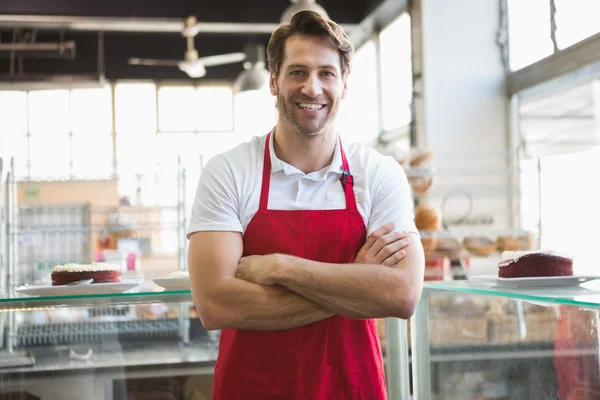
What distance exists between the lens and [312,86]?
1.56 m

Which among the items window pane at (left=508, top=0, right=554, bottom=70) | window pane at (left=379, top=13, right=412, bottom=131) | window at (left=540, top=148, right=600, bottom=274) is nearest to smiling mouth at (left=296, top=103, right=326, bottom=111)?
window at (left=540, top=148, right=600, bottom=274)

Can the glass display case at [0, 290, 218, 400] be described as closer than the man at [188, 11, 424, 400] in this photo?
No

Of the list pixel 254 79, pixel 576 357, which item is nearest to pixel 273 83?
pixel 576 357

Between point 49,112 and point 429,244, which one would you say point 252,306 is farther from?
point 49,112

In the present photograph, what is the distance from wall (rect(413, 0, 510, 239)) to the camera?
6.36m

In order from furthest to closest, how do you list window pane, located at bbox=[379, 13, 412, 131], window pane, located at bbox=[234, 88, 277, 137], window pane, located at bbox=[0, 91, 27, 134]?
window pane, located at bbox=[234, 88, 277, 137], window pane, located at bbox=[0, 91, 27, 134], window pane, located at bbox=[379, 13, 412, 131]

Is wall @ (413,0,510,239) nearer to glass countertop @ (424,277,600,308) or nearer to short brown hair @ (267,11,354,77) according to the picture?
glass countertop @ (424,277,600,308)

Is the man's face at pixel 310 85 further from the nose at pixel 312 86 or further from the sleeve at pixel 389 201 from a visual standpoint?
the sleeve at pixel 389 201

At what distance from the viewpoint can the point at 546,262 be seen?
1.58 meters

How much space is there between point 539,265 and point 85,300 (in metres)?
0.97

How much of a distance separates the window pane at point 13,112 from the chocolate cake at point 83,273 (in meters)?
10.8

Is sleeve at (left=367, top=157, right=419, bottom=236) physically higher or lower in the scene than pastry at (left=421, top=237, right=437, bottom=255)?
higher

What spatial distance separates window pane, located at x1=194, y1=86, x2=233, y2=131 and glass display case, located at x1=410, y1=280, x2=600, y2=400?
35.0 feet

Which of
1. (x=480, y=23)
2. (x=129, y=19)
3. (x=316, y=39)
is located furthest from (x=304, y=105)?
(x=129, y=19)
